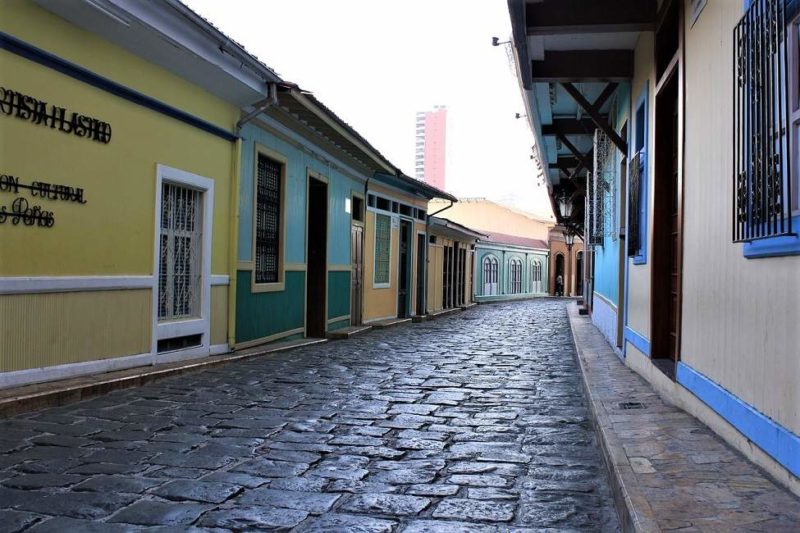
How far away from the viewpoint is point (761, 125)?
3.73m

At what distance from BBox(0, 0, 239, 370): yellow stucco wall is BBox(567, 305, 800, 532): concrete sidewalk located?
4.67m

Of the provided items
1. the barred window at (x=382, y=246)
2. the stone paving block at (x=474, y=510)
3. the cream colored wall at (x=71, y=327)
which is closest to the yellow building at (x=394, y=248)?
the barred window at (x=382, y=246)

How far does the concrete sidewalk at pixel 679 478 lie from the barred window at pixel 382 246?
1191 cm

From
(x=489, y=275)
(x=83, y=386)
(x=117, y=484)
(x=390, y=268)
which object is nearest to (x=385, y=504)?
(x=117, y=484)

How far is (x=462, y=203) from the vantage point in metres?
49.4

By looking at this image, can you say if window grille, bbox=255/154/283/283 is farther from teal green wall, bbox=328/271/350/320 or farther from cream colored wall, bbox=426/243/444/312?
cream colored wall, bbox=426/243/444/312

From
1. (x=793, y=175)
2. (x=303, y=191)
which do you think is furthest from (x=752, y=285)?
(x=303, y=191)

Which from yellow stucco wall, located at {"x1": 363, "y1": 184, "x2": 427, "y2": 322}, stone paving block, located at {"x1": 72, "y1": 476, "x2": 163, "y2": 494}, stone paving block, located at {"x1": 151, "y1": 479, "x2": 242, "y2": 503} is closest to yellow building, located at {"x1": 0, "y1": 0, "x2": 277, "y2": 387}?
stone paving block, located at {"x1": 72, "y1": 476, "x2": 163, "y2": 494}

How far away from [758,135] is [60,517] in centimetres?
404

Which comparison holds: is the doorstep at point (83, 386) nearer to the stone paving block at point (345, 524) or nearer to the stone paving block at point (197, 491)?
the stone paving block at point (197, 491)

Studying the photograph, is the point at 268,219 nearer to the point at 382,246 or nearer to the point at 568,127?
the point at 568,127

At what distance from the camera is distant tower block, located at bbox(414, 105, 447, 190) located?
106188 mm

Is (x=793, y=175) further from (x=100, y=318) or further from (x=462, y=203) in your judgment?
(x=462, y=203)

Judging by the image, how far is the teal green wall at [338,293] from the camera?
14.2 meters
